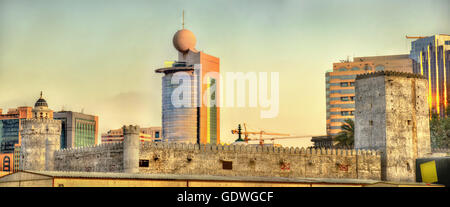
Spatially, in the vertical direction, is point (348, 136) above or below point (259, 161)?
above

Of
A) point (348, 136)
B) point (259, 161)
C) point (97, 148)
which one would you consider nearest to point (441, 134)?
point (348, 136)

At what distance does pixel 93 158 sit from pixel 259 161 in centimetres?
1787

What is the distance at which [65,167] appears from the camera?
78.3 meters

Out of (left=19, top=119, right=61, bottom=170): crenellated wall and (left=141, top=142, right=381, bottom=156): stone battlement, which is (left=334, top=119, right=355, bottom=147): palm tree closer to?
(left=141, top=142, right=381, bottom=156): stone battlement

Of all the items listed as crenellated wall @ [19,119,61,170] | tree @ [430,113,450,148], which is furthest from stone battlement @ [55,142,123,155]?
tree @ [430,113,450,148]

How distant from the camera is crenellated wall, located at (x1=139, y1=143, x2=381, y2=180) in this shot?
6819 cm

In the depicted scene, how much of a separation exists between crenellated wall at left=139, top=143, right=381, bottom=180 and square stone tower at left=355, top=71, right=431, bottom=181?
159 cm

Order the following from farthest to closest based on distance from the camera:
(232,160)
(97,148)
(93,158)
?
(93,158), (97,148), (232,160)

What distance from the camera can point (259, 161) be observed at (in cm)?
7256

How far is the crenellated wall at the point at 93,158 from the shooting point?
6806cm

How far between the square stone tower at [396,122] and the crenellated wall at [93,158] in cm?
2983

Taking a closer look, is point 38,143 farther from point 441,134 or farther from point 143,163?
point 441,134
